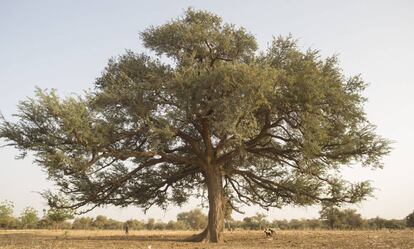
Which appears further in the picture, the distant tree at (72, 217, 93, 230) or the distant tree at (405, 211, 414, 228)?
the distant tree at (72, 217, 93, 230)

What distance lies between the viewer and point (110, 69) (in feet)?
77.7

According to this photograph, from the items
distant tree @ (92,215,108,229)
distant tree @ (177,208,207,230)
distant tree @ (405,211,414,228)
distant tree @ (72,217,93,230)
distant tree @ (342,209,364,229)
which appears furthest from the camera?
distant tree @ (177,208,207,230)

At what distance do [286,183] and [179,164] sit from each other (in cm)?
636

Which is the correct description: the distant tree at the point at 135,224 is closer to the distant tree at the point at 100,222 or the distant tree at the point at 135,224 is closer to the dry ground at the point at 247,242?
the distant tree at the point at 100,222

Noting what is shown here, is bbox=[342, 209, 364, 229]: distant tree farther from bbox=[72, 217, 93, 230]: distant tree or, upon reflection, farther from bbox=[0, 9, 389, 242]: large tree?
bbox=[72, 217, 93, 230]: distant tree

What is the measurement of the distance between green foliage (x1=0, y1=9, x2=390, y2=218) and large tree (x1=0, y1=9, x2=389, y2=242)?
6 centimetres

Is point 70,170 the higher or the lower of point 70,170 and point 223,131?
the lower

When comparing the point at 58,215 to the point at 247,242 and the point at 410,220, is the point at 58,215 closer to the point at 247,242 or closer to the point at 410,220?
the point at 247,242

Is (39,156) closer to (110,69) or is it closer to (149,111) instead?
(149,111)

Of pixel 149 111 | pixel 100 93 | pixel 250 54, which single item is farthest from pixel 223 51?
pixel 100 93

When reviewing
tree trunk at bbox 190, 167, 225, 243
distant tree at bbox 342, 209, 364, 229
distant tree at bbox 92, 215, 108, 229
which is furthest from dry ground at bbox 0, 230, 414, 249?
distant tree at bbox 92, 215, 108, 229

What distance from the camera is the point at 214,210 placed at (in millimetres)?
22484

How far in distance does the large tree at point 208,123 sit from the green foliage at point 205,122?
0.06 meters

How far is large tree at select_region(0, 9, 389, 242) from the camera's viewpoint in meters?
19.0
